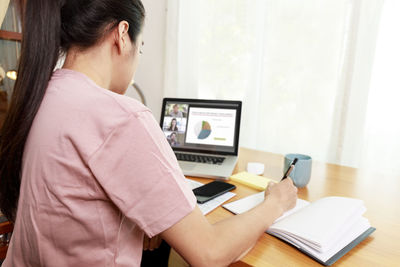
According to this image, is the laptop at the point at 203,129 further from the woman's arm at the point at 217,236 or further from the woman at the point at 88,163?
the woman at the point at 88,163

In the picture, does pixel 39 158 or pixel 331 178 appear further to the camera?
pixel 331 178

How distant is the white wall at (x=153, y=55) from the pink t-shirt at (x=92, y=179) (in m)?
1.57

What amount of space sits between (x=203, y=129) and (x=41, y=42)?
2.78 feet

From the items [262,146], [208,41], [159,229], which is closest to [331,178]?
[262,146]

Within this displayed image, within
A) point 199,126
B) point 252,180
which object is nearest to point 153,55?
point 199,126

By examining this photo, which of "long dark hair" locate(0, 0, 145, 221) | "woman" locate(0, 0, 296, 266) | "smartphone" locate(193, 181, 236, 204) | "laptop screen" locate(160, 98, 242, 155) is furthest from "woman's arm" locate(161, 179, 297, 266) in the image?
"laptop screen" locate(160, 98, 242, 155)

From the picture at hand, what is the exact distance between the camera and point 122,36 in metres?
0.62

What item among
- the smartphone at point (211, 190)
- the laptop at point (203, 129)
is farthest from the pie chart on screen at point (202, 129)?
the smartphone at point (211, 190)

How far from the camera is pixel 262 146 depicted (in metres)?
1.71

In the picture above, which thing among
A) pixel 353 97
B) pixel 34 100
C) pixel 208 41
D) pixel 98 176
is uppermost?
pixel 208 41

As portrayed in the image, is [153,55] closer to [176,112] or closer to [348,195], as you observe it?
[176,112]

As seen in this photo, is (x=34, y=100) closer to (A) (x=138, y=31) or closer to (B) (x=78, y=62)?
(B) (x=78, y=62)

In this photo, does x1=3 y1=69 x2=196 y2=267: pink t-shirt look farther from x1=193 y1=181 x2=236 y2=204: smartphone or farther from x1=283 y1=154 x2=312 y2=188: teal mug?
x1=283 y1=154 x2=312 y2=188: teal mug

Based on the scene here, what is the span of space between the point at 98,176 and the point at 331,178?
946 millimetres
